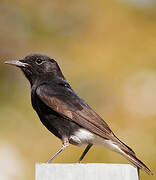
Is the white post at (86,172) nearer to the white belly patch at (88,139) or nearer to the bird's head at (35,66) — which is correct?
the white belly patch at (88,139)

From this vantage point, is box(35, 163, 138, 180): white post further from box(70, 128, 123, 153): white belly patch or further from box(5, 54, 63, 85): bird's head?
box(5, 54, 63, 85): bird's head

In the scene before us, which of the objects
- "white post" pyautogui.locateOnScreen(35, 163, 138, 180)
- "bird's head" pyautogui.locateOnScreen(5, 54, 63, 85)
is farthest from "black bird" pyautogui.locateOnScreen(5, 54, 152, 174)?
"white post" pyautogui.locateOnScreen(35, 163, 138, 180)

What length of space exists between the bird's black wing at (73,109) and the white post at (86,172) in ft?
4.37

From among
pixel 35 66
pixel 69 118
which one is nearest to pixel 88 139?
pixel 69 118

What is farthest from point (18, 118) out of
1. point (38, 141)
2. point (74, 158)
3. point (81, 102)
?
point (81, 102)

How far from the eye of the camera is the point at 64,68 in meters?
8.34

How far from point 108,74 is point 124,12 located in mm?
1386

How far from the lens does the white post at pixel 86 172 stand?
4113 mm

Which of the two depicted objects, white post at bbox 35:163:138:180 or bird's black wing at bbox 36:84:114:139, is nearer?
white post at bbox 35:163:138:180

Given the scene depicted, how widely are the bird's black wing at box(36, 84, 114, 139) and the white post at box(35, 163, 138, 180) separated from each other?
52.4 inches

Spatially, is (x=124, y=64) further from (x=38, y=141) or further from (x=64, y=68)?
(x=38, y=141)

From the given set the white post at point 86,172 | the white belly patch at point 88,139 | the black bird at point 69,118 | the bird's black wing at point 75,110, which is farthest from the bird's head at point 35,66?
the white post at point 86,172

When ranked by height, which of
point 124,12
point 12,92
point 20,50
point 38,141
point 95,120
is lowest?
point 95,120

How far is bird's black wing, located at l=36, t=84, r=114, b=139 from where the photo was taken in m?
5.54
